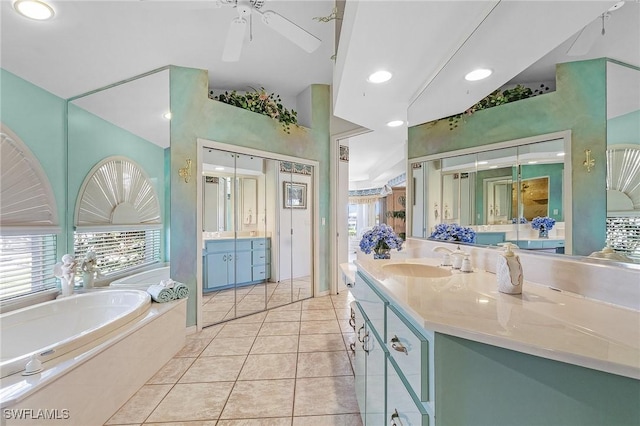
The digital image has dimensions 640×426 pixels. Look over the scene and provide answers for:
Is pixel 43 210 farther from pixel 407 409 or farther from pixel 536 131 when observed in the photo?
pixel 536 131

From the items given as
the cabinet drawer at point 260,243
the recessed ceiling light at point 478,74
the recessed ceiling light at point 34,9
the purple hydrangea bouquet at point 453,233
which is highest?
the recessed ceiling light at point 34,9

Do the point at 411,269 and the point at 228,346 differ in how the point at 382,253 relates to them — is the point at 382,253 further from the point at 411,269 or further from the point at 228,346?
the point at 228,346

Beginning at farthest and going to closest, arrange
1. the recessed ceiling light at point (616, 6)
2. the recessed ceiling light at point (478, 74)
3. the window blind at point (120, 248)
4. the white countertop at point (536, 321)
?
the window blind at point (120, 248) < the recessed ceiling light at point (478, 74) < the recessed ceiling light at point (616, 6) < the white countertop at point (536, 321)

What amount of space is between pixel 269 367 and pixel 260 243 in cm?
172

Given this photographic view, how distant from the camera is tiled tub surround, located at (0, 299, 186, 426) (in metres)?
1.27

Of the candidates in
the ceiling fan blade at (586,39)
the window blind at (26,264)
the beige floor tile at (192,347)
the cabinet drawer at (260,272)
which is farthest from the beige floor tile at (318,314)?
the ceiling fan blade at (586,39)

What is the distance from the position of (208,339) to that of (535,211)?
2874mm

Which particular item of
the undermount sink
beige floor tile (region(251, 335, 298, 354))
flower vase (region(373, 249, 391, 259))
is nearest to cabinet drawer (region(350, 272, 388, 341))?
the undermount sink

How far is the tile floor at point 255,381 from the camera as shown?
1.63 meters

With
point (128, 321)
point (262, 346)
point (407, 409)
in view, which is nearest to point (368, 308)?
point (407, 409)

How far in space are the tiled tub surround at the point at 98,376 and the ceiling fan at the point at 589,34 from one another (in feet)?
8.83

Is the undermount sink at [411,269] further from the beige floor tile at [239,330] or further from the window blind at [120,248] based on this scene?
the window blind at [120,248]

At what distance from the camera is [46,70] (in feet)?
8.01

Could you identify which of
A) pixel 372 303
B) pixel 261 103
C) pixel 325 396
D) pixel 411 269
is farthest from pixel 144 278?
pixel 411 269
